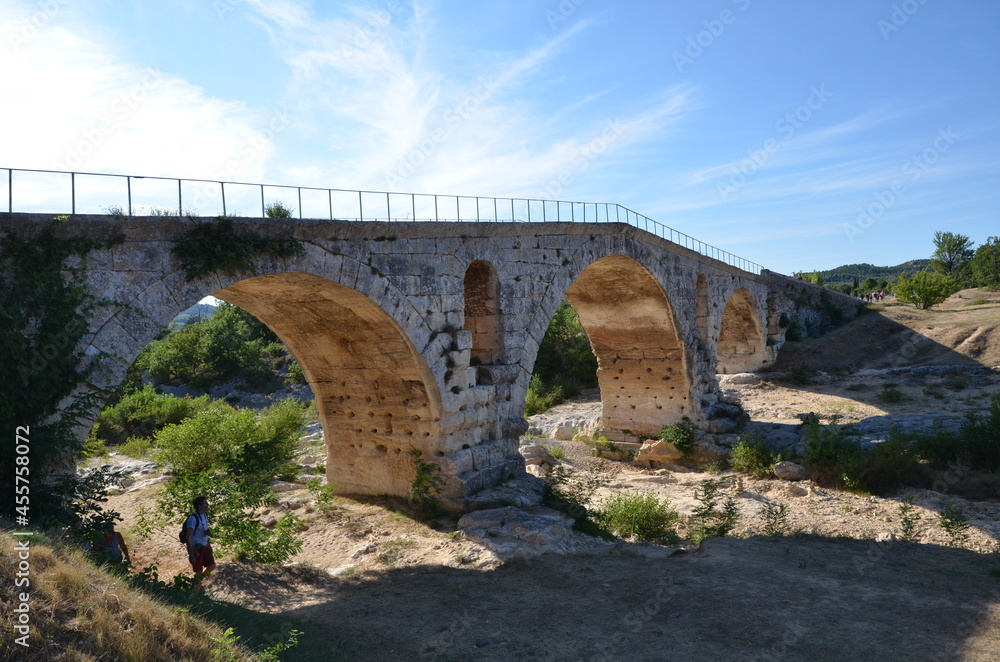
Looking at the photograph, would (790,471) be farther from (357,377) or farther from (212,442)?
(212,442)

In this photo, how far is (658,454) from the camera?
675 inches

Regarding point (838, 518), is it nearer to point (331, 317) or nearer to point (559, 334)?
point (331, 317)

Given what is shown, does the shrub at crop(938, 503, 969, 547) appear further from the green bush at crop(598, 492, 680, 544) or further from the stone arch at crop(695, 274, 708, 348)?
the stone arch at crop(695, 274, 708, 348)

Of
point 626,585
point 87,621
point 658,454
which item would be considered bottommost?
point 658,454

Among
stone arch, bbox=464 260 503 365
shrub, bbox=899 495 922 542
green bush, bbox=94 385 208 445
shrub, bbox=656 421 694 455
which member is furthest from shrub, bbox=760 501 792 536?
green bush, bbox=94 385 208 445

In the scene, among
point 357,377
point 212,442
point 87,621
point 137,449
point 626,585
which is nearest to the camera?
point 87,621

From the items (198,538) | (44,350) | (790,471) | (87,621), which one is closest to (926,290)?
(790,471)

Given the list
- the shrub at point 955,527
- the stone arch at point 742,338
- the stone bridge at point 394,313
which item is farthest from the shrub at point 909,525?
the stone arch at point 742,338

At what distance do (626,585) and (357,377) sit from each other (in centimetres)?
549

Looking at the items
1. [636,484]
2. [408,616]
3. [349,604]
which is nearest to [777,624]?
[408,616]

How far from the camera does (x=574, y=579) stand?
7.88 m

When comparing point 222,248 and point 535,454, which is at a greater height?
point 222,248

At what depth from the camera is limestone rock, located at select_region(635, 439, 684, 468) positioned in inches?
670

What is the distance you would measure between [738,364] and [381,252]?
2319 cm
